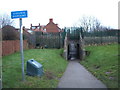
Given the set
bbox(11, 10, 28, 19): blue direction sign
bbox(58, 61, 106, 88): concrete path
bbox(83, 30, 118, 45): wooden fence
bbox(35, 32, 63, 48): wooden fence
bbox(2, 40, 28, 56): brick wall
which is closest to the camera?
bbox(11, 10, 28, 19): blue direction sign

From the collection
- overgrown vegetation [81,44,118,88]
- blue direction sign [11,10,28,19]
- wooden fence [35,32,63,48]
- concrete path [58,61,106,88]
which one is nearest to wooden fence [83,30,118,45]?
wooden fence [35,32,63,48]

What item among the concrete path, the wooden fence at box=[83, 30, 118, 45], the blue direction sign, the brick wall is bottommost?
the concrete path

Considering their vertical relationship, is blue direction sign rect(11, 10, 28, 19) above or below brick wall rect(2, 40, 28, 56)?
above

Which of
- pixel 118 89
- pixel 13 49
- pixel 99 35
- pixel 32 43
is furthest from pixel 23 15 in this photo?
pixel 99 35

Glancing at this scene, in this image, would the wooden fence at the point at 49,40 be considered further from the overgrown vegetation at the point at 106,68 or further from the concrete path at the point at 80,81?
the concrete path at the point at 80,81

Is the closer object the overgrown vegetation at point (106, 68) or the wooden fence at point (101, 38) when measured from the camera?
the overgrown vegetation at point (106, 68)

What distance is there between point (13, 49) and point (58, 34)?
1005 cm

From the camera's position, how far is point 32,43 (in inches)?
1011

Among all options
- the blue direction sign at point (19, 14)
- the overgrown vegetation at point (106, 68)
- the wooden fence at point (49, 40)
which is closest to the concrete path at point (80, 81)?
the overgrown vegetation at point (106, 68)

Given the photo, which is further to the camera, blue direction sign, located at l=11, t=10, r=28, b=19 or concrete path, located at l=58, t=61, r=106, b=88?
concrete path, located at l=58, t=61, r=106, b=88

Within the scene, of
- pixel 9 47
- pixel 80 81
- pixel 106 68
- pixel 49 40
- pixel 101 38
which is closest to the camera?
pixel 80 81

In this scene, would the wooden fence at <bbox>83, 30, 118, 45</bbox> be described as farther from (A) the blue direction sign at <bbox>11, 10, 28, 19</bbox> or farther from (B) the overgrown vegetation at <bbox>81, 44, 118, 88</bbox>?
(A) the blue direction sign at <bbox>11, 10, 28, 19</bbox>

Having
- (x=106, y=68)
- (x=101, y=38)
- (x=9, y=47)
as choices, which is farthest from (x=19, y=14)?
(x=101, y=38)

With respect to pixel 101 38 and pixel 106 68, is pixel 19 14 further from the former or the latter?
pixel 101 38
